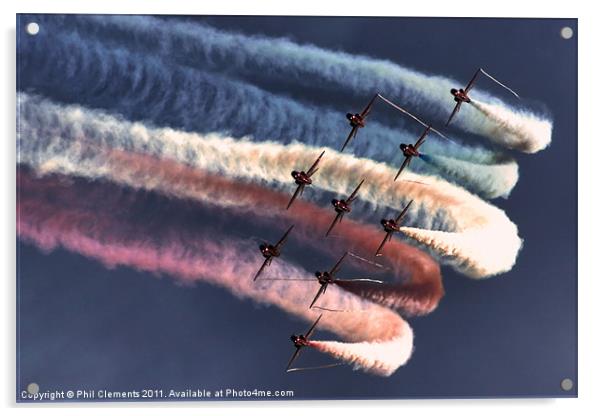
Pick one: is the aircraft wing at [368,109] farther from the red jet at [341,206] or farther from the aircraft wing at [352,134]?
the red jet at [341,206]

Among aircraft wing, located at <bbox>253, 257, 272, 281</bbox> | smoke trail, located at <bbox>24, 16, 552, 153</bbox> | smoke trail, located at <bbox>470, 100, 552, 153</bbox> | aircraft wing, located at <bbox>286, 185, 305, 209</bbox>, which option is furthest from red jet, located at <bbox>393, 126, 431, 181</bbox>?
aircraft wing, located at <bbox>253, 257, 272, 281</bbox>

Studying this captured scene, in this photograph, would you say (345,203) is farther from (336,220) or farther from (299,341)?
(299,341)

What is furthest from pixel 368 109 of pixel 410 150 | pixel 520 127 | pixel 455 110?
pixel 520 127

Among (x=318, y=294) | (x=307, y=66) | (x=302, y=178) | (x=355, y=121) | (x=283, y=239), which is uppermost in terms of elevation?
(x=307, y=66)

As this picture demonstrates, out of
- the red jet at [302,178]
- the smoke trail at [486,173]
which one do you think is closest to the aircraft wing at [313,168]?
the red jet at [302,178]

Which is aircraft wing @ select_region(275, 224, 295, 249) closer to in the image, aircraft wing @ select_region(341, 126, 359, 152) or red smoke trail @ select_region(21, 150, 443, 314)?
red smoke trail @ select_region(21, 150, 443, 314)

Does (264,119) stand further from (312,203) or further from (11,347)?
(11,347)
